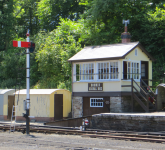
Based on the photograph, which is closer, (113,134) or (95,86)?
(113,134)

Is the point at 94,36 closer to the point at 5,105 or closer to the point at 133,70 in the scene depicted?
the point at 133,70

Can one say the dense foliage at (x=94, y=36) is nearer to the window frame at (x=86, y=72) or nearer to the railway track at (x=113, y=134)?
the window frame at (x=86, y=72)

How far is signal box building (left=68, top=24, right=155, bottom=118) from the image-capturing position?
64.3 ft

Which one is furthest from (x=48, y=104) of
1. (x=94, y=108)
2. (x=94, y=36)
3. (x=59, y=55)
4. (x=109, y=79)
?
(x=94, y=36)

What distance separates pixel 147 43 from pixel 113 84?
1135cm

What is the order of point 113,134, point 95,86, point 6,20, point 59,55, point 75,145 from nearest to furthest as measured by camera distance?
point 75,145, point 113,134, point 95,86, point 59,55, point 6,20

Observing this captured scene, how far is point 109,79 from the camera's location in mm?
20109

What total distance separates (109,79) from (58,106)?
4185 millimetres

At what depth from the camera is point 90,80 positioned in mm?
20797

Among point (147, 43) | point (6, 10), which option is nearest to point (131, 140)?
point (147, 43)

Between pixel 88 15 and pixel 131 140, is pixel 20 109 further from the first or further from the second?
pixel 88 15

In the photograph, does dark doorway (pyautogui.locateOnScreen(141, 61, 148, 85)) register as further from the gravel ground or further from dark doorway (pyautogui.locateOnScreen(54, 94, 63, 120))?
the gravel ground

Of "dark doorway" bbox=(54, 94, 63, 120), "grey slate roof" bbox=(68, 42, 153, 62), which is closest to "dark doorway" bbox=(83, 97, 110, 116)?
"dark doorway" bbox=(54, 94, 63, 120)

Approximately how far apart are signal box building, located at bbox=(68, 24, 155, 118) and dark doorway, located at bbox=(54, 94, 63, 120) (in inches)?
35.7
